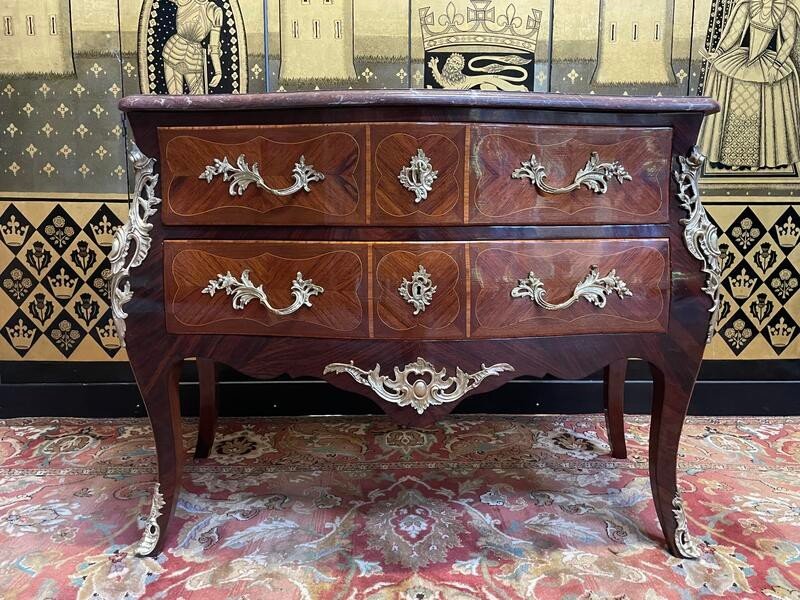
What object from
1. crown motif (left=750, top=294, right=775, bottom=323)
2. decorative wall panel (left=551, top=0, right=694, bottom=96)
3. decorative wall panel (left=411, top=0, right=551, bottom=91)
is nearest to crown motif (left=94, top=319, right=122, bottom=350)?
decorative wall panel (left=411, top=0, right=551, bottom=91)

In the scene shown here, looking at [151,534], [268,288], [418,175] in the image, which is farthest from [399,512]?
[418,175]

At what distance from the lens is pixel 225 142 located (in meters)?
1.17

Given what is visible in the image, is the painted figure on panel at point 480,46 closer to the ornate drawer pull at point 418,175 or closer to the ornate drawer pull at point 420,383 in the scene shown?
the ornate drawer pull at point 418,175

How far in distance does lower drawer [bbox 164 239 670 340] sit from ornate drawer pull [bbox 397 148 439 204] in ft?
0.35

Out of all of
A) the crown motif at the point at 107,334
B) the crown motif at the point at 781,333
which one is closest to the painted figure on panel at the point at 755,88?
the crown motif at the point at 781,333

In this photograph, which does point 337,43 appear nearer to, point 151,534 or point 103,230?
point 103,230

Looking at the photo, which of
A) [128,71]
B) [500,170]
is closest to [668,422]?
[500,170]

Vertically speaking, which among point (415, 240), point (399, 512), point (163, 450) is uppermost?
point (415, 240)

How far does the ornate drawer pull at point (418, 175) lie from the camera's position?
1123 mm

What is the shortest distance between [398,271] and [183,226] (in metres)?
0.45

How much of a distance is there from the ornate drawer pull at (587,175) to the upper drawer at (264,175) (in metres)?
0.32

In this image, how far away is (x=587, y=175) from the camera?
1.17 meters

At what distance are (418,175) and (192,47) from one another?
1.19 meters

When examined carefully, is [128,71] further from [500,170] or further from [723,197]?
[723,197]
